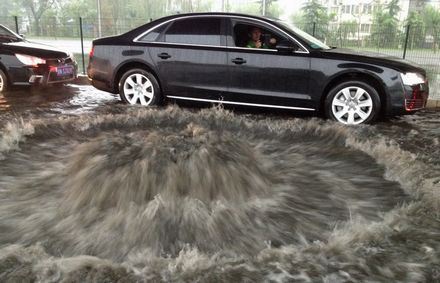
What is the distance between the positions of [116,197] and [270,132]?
158 cm

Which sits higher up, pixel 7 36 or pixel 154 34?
pixel 154 34

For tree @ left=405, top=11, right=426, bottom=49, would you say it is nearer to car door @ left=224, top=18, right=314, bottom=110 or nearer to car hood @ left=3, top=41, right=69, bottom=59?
car door @ left=224, top=18, right=314, bottom=110

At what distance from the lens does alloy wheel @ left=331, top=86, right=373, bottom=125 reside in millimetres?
7633

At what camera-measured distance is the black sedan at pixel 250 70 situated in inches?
300

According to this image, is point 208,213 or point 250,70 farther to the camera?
point 250,70

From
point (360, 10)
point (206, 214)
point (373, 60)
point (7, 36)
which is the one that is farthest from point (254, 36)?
point (360, 10)

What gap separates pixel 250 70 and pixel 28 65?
492 centimetres

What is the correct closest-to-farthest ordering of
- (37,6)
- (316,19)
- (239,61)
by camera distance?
(239,61) → (316,19) → (37,6)

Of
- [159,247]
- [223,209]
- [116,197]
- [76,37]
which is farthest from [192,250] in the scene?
[76,37]

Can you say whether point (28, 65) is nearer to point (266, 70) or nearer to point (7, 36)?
point (7, 36)

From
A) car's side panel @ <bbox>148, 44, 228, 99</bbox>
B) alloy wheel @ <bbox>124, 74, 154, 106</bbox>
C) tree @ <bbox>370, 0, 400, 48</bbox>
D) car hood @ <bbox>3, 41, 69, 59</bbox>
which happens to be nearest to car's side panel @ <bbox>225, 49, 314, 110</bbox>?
car's side panel @ <bbox>148, 44, 228, 99</bbox>

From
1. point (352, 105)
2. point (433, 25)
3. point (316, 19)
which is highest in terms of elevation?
point (316, 19)

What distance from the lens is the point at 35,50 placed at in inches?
398

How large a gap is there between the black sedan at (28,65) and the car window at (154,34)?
258 centimetres
